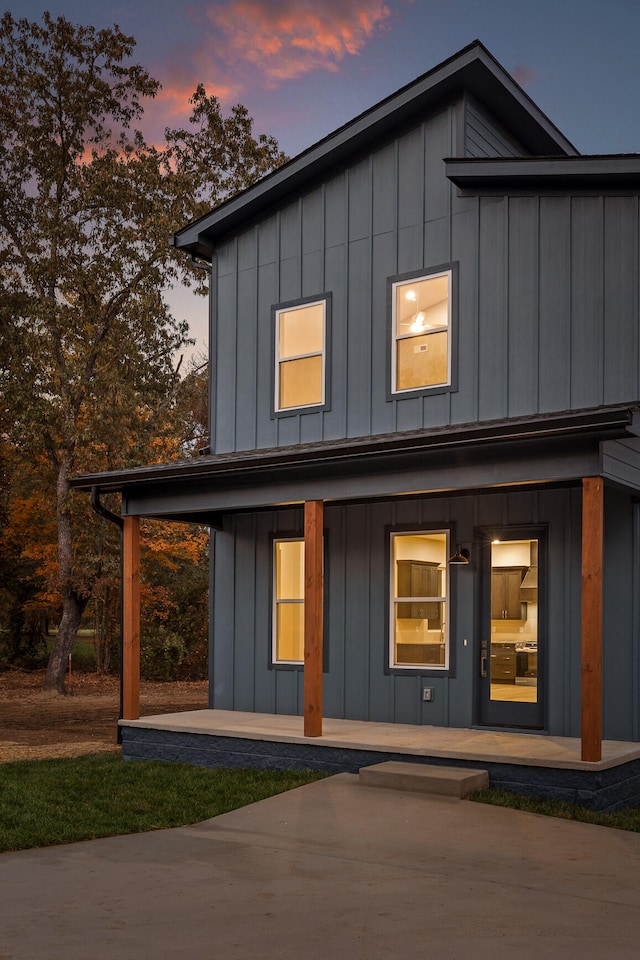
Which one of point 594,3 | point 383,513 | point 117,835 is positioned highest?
point 594,3

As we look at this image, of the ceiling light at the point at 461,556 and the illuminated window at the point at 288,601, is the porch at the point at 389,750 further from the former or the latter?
the ceiling light at the point at 461,556

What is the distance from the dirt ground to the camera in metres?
13.2

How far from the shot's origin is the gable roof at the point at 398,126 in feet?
36.7

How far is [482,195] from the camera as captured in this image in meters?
11.1

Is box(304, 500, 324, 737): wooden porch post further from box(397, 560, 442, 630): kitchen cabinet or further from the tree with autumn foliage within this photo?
the tree with autumn foliage

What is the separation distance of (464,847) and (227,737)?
4.17 meters

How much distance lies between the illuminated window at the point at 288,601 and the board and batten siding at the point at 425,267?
1403mm

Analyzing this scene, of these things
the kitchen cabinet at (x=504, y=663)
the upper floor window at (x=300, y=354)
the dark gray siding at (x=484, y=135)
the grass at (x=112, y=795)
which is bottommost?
the grass at (x=112, y=795)

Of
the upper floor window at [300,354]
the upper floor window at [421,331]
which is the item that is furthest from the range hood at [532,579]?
the upper floor window at [300,354]

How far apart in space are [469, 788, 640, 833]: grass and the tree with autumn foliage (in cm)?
1476

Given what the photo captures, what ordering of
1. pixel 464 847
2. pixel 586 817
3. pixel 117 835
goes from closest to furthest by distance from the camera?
pixel 464 847 < pixel 117 835 < pixel 586 817

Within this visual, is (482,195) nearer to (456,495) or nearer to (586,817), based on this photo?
(456,495)

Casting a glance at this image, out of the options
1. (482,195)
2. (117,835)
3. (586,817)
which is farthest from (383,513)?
(117,835)

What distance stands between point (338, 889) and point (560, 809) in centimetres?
291
